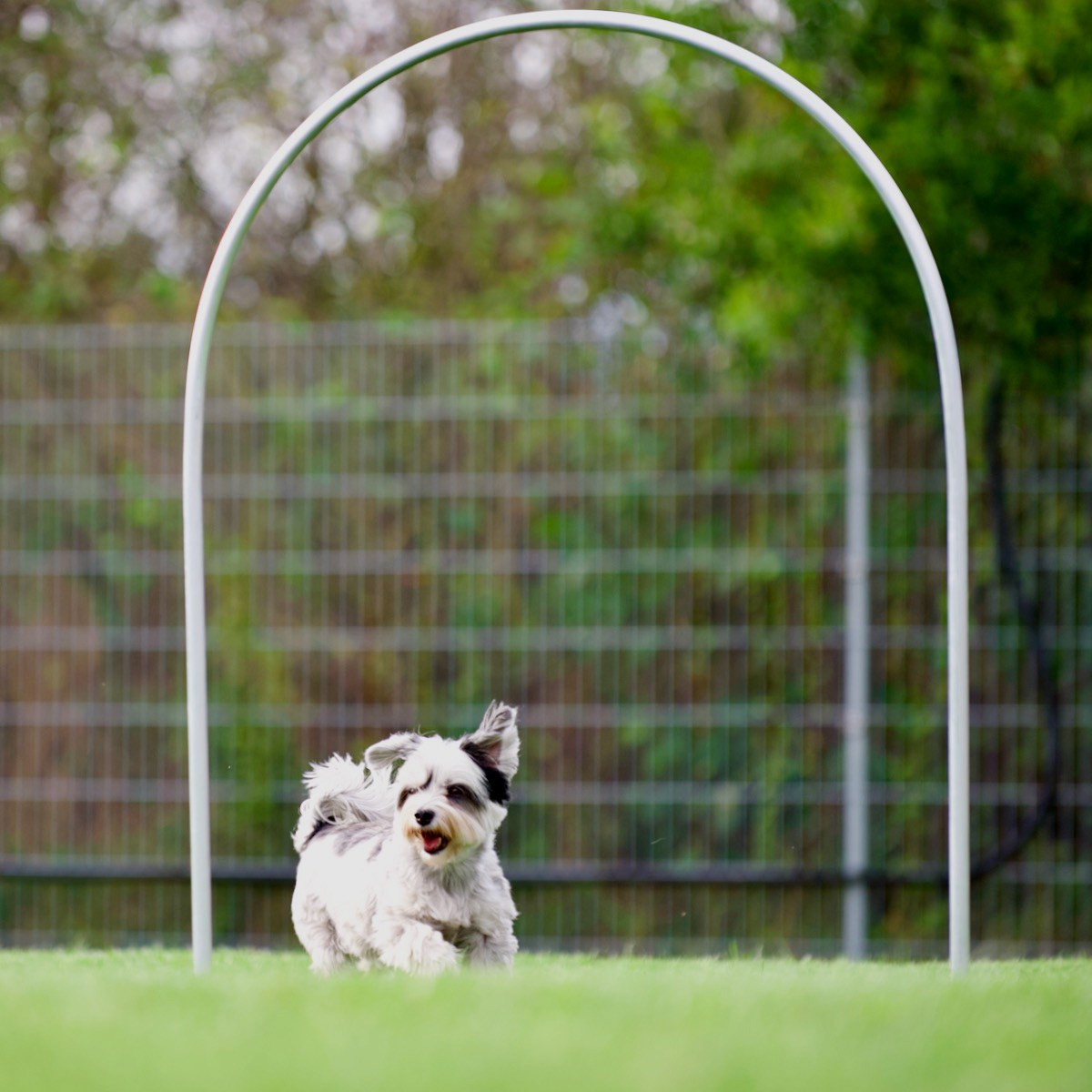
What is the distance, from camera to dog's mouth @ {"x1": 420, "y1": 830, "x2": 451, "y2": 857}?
3580mm

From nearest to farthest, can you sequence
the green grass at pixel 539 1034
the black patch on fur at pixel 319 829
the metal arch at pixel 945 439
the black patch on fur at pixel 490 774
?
the green grass at pixel 539 1034 → the black patch on fur at pixel 490 774 → the metal arch at pixel 945 439 → the black patch on fur at pixel 319 829

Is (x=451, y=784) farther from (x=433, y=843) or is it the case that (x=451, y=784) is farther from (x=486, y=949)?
(x=486, y=949)

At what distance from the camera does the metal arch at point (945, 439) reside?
387cm

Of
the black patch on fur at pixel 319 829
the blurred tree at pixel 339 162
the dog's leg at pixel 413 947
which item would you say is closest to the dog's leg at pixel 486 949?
the dog's leg at pixel 413 947

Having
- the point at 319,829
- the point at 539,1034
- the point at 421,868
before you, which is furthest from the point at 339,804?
the point at 539,1034

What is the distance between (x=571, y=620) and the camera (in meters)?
6.72

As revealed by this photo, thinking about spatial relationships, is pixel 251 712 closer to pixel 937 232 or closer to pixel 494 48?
pixel 937 232

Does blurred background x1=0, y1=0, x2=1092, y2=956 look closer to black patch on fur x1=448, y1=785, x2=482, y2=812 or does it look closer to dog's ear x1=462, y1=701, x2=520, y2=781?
dog's ear x1=462, y1=701, x2=520, y2=781

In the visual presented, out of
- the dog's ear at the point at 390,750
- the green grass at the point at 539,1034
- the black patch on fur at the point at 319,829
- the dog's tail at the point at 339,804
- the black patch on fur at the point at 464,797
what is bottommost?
the green grass at the point at 539,1034

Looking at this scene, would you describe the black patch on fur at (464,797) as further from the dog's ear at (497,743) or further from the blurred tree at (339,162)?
the blurred tree at (339,162)

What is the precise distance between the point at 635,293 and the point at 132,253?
10.0ft

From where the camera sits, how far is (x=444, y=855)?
3596 millimetres

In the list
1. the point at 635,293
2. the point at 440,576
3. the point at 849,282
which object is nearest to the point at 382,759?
the point at 440,576

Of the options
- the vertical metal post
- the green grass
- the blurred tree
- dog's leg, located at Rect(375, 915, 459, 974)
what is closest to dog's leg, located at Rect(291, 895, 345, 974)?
the green grass
